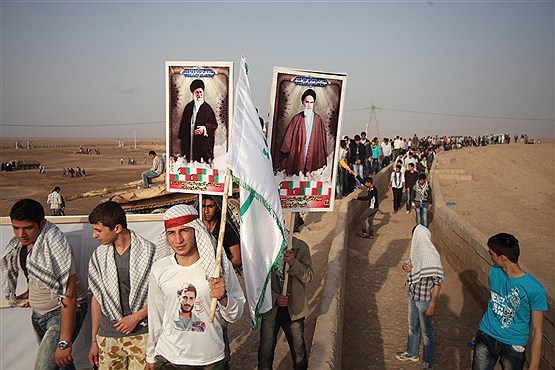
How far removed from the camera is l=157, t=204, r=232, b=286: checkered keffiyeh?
302 centimetres

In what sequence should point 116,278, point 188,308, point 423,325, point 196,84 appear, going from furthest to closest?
point 423,325, point 196,84, point 116,278, point 188,308

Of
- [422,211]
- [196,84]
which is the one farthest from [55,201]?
[196,84]

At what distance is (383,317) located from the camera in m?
7.89

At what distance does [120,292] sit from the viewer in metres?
3.57

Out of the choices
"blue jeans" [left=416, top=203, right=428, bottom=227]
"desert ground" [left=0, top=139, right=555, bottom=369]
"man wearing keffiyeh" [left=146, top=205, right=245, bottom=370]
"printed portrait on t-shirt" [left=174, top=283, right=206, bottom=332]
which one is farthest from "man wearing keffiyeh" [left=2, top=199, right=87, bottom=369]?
"blue jeans" [left=416, top=203, right=428, bottom=227]

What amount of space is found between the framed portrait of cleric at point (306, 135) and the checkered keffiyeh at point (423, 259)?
135cm

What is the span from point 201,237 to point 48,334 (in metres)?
1.63

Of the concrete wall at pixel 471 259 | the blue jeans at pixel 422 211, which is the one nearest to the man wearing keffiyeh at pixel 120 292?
the concrete wall at pixel 471 259

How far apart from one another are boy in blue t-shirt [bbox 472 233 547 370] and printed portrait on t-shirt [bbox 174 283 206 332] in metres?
2.47

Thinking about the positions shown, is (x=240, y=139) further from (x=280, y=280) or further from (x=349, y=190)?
(x=349, y=190)

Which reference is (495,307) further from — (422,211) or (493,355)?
(422,211)

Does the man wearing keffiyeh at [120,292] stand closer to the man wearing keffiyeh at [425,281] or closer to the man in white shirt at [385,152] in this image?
the man wearing keffiyeh at [425,281]

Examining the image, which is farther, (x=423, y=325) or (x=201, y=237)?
(x=423, y=325)

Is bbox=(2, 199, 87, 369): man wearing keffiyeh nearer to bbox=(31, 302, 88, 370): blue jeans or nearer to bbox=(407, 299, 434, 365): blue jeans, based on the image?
bbox=(31, 302, 88, 370): blue jeans
